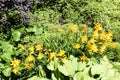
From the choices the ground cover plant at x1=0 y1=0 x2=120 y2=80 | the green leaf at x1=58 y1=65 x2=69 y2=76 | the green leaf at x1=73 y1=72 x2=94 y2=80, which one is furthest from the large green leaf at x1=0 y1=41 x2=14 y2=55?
the green leaf at x1=73 y1=72 x2=94 y2=80

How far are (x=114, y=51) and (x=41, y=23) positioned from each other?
1747 mm

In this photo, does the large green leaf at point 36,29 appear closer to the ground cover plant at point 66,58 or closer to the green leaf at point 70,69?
the ground cover plant at point 66,58

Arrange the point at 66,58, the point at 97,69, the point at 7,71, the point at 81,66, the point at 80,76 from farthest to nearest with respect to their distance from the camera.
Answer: the point at 7,71 → the point at 66,58 → the point at 81,66 → the point at 97,69 → the point at 80,76

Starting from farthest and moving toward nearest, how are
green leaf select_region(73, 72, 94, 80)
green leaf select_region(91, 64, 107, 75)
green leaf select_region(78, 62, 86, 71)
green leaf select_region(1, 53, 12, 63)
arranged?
green leaf select_region(1, 53, 12, 63) < green leaf select_region(78, 62, 86, 71) < green leaf select_region(91, 64, 107, 75) < green leaf select_region(73, 72, 94, 80)

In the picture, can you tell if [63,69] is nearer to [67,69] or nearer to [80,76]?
[67,69]

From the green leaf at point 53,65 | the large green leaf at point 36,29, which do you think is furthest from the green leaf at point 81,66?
the large green leaf at point 36,29

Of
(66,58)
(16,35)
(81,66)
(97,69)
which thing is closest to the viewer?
(97,69)

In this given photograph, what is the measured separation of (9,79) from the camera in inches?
225

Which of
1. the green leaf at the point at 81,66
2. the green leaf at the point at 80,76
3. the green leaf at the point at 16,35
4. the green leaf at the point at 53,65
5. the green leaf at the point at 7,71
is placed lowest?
the green leaf at the point at 7,71

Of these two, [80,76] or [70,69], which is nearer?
[80,76]

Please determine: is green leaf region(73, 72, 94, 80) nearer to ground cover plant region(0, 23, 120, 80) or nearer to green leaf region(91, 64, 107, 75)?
ground cover plant region(0, 23, 120, 80)

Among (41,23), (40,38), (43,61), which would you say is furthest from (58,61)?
(41,23)

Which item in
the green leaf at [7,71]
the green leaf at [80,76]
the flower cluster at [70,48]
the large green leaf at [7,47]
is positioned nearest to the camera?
the green leaf at [80,76]

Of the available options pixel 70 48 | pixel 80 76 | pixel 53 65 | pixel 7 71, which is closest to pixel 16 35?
pixel 7 71
